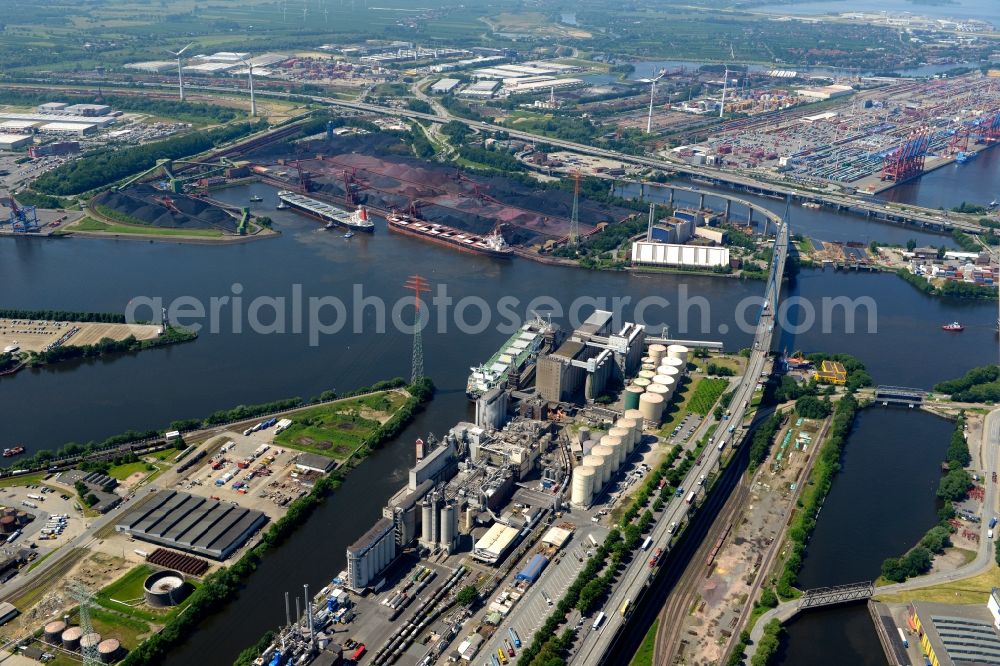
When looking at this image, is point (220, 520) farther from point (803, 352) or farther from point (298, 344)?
point (803, 352)

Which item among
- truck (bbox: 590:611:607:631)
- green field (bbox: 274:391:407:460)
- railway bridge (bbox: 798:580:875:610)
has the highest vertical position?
green field (bbox: 274:391:407:460)

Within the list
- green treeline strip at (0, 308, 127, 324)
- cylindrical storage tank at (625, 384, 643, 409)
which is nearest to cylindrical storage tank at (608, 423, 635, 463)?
cylindrical storage tank at (625, 384, 643, 409)

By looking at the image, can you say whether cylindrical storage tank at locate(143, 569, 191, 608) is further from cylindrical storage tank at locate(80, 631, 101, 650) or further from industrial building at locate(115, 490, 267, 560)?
cylindrical storage tank at locate(80, 631, 101, 650)

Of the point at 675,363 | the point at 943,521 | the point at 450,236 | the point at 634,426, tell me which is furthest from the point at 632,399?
the point at 450,236

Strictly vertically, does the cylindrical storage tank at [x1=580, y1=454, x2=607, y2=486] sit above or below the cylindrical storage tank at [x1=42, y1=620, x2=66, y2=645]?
above

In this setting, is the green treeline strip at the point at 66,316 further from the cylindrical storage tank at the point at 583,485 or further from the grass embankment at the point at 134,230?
the cylindrical storage tank at the point at 583,485

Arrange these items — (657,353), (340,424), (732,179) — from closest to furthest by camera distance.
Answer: (340,424) < (657,353) < (732,179)

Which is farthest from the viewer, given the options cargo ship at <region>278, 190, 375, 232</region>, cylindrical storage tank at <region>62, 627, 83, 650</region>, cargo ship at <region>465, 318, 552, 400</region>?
cargo ship at <region>278, 190, 375, 232</region>

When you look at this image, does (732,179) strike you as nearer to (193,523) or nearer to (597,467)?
(597,467)
